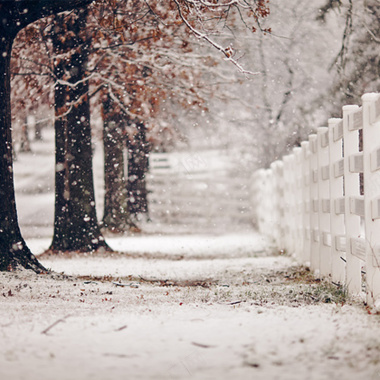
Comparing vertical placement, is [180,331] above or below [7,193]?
below


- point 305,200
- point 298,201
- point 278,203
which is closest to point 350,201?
point 305,200

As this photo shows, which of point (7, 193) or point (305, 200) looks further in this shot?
point (305, 200)

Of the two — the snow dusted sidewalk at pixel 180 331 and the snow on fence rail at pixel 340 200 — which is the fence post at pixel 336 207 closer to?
the snow on fence rail at pixel 340 200

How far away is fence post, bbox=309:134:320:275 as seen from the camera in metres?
9.09

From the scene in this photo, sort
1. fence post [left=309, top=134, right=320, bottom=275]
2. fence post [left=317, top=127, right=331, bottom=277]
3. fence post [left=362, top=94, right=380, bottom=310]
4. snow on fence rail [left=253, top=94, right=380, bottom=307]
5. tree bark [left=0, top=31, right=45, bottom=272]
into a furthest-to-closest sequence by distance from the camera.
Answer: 1. fence post [left=309, top=134, right=320, bottom=275]
2. tree bark [left=0, top=31, right=45, bottom=272]
3. fence post [left=317, top=127, right=331, bottom=277]
4. snow on fence rail [left=253, top=94, right=380, bottom=307]
5. fence post [left=362, top=94, right=380, bottom=310]

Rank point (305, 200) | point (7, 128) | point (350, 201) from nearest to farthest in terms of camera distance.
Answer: point (350, 201) → point (7, 128) → point (305, 200)

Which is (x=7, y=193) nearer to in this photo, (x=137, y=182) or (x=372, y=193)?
(x=372, y=193)

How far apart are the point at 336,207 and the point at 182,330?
3338 millimetres

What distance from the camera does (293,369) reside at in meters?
3.81

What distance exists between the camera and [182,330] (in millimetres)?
4875

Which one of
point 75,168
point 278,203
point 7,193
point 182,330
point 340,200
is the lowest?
point 182,330

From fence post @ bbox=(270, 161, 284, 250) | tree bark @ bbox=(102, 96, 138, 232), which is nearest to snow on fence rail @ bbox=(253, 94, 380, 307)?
fence post @ bbox=(270, 161, 284, 250)

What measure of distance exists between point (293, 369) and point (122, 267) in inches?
294

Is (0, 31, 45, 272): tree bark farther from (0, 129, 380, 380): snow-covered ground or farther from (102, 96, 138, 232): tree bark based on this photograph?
(102, 96, 138, 232): tree bark
